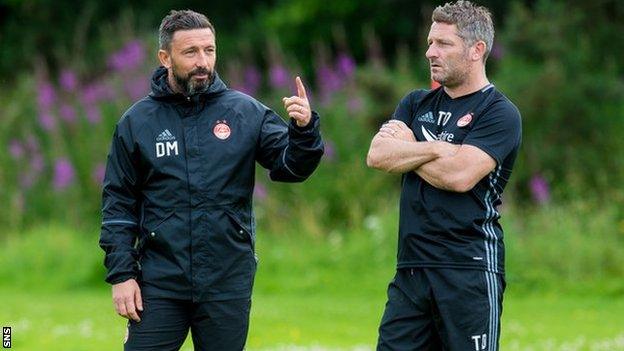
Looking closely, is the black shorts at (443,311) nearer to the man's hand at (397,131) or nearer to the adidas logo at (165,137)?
the man's hand at (397,131)

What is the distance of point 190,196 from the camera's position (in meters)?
6.23

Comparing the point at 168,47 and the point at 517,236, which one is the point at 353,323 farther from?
the point at 168,47

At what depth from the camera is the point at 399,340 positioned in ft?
20.7

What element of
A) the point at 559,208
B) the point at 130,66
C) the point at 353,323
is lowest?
the point at 353,323

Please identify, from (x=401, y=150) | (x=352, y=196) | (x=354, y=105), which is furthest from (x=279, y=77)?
(x=401, y=150)

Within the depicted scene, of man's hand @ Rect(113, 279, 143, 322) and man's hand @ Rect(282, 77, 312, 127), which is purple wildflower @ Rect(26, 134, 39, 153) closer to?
man's hand @ Rect(113, 279, 143, 322)

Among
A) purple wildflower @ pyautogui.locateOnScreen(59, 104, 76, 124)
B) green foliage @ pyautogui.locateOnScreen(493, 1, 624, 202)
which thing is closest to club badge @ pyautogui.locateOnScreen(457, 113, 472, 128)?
green foliage @ pyautogui.locateOnScreen(493, 1, 624, 202)

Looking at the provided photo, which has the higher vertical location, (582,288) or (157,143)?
(157,143)

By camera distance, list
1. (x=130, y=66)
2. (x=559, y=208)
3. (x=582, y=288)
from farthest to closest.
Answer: (x=130, y=66) < (x=559, y=208) < (x=582, y=288)

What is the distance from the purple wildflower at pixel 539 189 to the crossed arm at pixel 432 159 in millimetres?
9782

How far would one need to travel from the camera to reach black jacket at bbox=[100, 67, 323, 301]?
624cm

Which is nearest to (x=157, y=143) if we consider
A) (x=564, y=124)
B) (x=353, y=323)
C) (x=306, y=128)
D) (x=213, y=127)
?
(x=213, y=127)

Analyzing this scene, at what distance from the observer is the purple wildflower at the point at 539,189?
1632 centimetres

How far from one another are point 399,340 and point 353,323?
6448 mm
